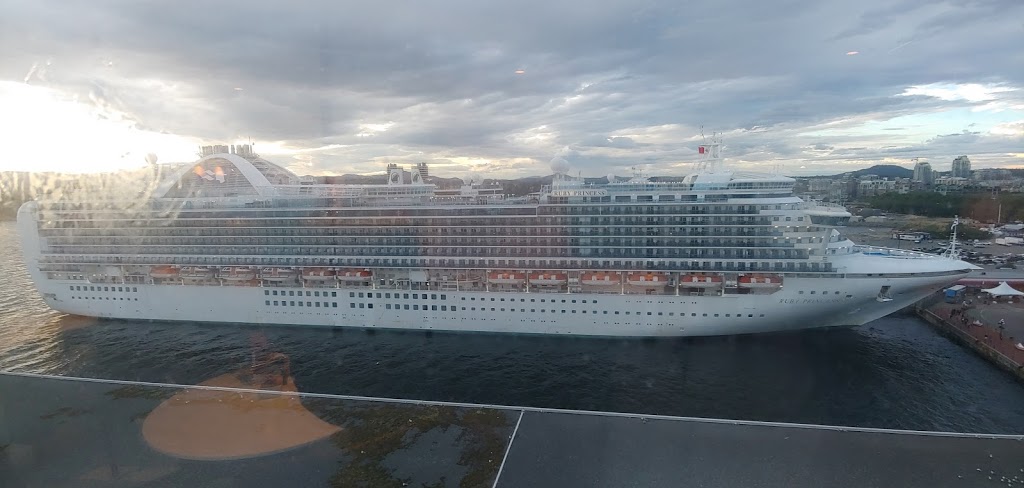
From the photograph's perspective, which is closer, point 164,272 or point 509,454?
point 509,454

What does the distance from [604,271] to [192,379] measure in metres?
12.9

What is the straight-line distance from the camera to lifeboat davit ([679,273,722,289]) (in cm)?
1638

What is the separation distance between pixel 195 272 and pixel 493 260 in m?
12.1

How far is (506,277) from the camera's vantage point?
1758cm

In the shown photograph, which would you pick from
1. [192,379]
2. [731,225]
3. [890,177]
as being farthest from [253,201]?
[890,177]

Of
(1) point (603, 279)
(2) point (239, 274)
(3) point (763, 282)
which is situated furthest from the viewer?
(2) point (239, 274)

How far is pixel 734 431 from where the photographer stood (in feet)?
30.7

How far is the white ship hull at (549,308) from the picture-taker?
53.2ft

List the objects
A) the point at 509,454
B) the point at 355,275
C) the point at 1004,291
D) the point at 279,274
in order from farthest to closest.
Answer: the point at 1004,291, the point at 279,274, the point at 355,275, the point at 509,454

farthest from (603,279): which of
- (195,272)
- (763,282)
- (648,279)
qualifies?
(195,272)

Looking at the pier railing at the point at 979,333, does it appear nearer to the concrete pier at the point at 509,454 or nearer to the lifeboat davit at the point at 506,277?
the concrete pier at the point at 509,454

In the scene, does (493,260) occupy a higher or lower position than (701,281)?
higher

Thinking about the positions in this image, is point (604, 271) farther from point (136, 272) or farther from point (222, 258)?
point (136, 272)

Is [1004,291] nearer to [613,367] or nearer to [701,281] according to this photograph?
[701,281]
